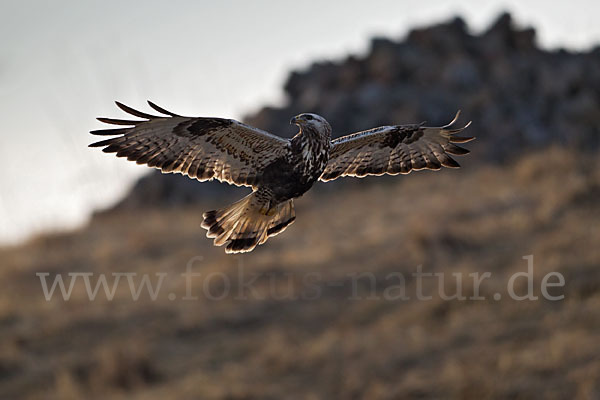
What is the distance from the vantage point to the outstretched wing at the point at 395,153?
4.20m

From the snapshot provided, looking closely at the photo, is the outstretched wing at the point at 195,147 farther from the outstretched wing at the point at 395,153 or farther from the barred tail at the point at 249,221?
the outstretched wing at the point at 395,153

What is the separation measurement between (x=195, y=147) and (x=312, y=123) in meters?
1.02

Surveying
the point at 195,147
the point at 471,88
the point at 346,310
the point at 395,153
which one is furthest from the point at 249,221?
the point at 471,88

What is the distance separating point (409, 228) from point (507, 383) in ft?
23.5

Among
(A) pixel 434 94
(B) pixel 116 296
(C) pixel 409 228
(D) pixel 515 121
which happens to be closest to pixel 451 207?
(C) pixel 409 228

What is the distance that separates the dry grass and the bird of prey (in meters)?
12.0

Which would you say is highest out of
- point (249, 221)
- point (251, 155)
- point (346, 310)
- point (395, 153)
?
point (395, 153)

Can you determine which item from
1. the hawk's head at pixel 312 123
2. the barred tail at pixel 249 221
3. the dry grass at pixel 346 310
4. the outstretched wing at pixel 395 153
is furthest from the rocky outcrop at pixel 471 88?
the hawk's head at pixel 312 123

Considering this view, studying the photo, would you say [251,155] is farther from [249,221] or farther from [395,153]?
[395,153]

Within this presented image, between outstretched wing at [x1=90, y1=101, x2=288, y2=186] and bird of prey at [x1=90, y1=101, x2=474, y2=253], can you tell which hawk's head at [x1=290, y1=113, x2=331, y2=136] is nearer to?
bird of prey at [x1=90, y1=101, x2=474, y2=253]

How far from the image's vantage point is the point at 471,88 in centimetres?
2709

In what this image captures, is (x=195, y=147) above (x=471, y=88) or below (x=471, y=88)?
below

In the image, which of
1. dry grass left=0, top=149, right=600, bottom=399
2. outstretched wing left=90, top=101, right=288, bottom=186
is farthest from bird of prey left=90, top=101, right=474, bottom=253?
dry grass left=0, top=149, right=600, bottom=399

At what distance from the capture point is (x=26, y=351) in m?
19.5
